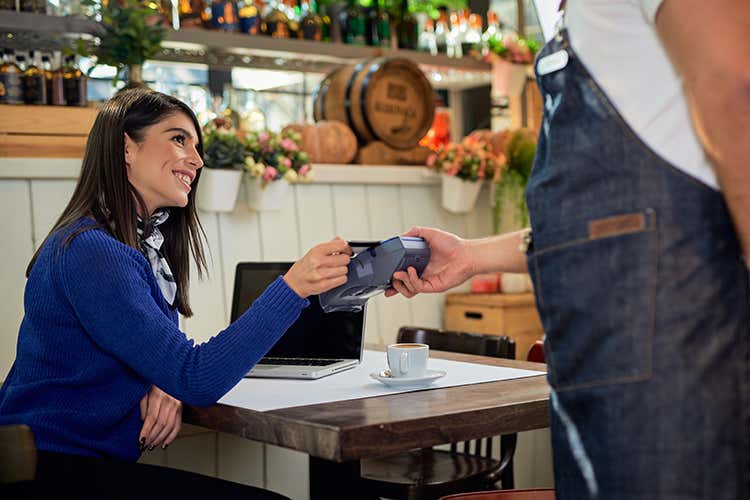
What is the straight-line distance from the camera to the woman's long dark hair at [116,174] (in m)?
2.04

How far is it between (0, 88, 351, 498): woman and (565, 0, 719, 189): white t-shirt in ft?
2.74

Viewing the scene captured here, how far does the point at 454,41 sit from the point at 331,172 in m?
1.44

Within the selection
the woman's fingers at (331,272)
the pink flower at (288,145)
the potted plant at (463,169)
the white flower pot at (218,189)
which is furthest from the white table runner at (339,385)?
the potted plant at (463,169)

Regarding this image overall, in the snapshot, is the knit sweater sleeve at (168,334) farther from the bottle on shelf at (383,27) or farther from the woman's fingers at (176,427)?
the bottle on shelf at (383,27)

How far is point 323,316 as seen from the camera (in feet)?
7.97

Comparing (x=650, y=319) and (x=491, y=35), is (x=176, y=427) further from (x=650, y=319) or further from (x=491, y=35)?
(x=491, y=35)

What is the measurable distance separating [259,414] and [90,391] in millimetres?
401

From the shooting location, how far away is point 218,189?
10.7ft

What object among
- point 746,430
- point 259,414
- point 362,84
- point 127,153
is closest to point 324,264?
point 259,414

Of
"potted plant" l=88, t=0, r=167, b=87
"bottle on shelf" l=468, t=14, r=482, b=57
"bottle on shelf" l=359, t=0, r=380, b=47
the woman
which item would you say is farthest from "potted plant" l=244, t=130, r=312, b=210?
"bottle on shelf" l=468, t=14, r=482, b=57

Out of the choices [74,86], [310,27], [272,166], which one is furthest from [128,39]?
[310,27]

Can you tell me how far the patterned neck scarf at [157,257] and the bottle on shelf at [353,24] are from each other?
7.34ft

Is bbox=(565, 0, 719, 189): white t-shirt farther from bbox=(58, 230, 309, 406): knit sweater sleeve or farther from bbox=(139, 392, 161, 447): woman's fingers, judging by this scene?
bbox=(139, 392, 161, 447): woman's fingers

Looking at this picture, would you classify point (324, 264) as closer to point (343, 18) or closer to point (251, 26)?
point (251, 26)
